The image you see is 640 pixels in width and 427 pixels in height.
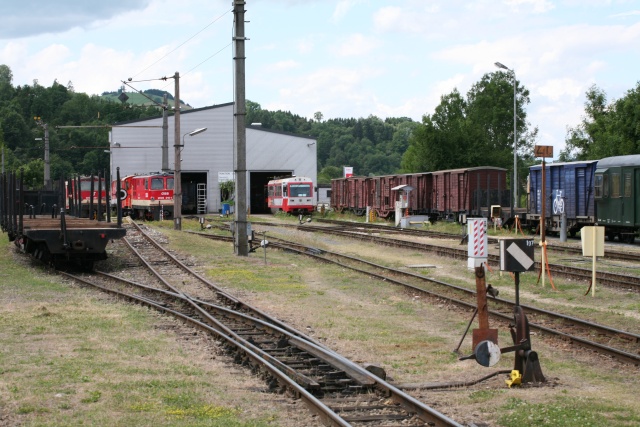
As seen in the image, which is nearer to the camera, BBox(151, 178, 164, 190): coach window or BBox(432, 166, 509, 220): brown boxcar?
BBox(432, 166, 509, 220): brown boxcar

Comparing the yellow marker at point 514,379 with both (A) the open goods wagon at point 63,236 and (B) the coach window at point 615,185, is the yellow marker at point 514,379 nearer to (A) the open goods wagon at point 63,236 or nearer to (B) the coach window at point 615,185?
(A) the open goods wagon at point 63,236

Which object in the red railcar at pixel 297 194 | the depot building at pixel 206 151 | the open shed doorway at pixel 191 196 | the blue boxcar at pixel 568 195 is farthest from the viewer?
the depot building at pixel 206 151

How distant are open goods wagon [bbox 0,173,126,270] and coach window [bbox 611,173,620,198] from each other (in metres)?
17.1

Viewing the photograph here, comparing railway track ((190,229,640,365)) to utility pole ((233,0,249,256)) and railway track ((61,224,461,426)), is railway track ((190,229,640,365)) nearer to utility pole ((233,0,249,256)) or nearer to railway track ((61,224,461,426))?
railway track ((61,224,461,426))

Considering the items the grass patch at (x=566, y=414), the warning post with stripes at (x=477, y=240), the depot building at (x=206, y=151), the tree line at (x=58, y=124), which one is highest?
the tree line at (x=58, y=124)

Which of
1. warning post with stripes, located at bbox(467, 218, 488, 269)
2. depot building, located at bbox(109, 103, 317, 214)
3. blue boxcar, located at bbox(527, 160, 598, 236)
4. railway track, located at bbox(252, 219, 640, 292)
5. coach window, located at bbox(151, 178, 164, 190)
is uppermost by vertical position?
depot building, located at bbox(109, 103, 317, 214)

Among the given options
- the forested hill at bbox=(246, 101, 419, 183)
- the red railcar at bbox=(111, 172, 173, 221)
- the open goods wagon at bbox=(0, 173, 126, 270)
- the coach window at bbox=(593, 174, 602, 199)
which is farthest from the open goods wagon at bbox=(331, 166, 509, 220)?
the forested hill at bbox=(246, 101, 419, 183)

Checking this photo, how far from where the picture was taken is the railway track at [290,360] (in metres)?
7.91

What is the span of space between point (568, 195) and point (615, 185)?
4067 mm

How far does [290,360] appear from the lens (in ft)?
33.8

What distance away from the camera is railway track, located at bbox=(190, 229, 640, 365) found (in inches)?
455

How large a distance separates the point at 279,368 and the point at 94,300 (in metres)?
7.69

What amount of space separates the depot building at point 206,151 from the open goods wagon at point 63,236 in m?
41.3

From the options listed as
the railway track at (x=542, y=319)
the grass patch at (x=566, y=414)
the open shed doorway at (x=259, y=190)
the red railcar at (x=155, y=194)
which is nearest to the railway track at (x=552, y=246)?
the railway track at (x=542, y=319)
